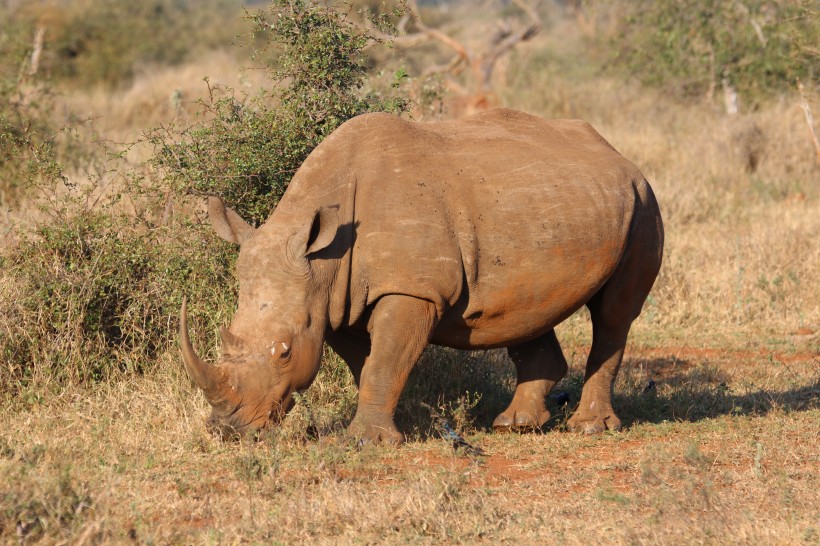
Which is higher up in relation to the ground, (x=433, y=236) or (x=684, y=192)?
(x=433, y=236)

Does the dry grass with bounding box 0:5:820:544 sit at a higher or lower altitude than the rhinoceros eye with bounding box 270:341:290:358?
lower

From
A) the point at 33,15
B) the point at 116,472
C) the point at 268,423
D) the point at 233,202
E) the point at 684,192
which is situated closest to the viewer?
the point at 116,472

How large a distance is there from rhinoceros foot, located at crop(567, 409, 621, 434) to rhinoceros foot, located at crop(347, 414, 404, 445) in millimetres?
1557

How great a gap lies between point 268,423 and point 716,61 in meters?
14.8

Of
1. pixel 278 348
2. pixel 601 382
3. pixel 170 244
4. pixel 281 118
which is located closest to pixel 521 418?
pixel 601 382

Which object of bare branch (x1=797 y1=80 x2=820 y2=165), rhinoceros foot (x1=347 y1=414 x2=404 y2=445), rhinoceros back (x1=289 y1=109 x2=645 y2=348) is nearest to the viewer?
rhinoceros back (x1=289 y1=109 x2=645 y2=348)

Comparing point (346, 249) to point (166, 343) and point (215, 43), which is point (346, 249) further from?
point (215, 43)

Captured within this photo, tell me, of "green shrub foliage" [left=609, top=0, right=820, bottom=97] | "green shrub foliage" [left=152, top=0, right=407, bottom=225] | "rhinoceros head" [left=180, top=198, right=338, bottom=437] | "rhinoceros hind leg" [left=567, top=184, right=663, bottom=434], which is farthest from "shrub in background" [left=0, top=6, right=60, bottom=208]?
"green shrub foliage" [left=609, top=0, right=820, bottom=97]

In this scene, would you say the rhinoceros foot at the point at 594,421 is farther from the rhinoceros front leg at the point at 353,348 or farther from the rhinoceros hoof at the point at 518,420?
the rhinoceros front leg at the point at 353,348

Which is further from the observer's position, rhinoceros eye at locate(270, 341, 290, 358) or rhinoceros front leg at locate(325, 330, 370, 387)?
rhinoceros front leg at locate(325, 330, 370, 387)

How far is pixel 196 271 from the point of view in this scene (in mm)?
8000

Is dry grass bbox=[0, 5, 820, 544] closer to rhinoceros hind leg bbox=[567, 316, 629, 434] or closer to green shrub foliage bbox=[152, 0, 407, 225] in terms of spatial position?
rhinoceros hind leg bbox=[567, 316, 629, 434]

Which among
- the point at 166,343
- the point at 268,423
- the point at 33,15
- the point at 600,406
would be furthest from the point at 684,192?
the point at 33,15

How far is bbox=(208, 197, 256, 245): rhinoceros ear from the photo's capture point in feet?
21.7
